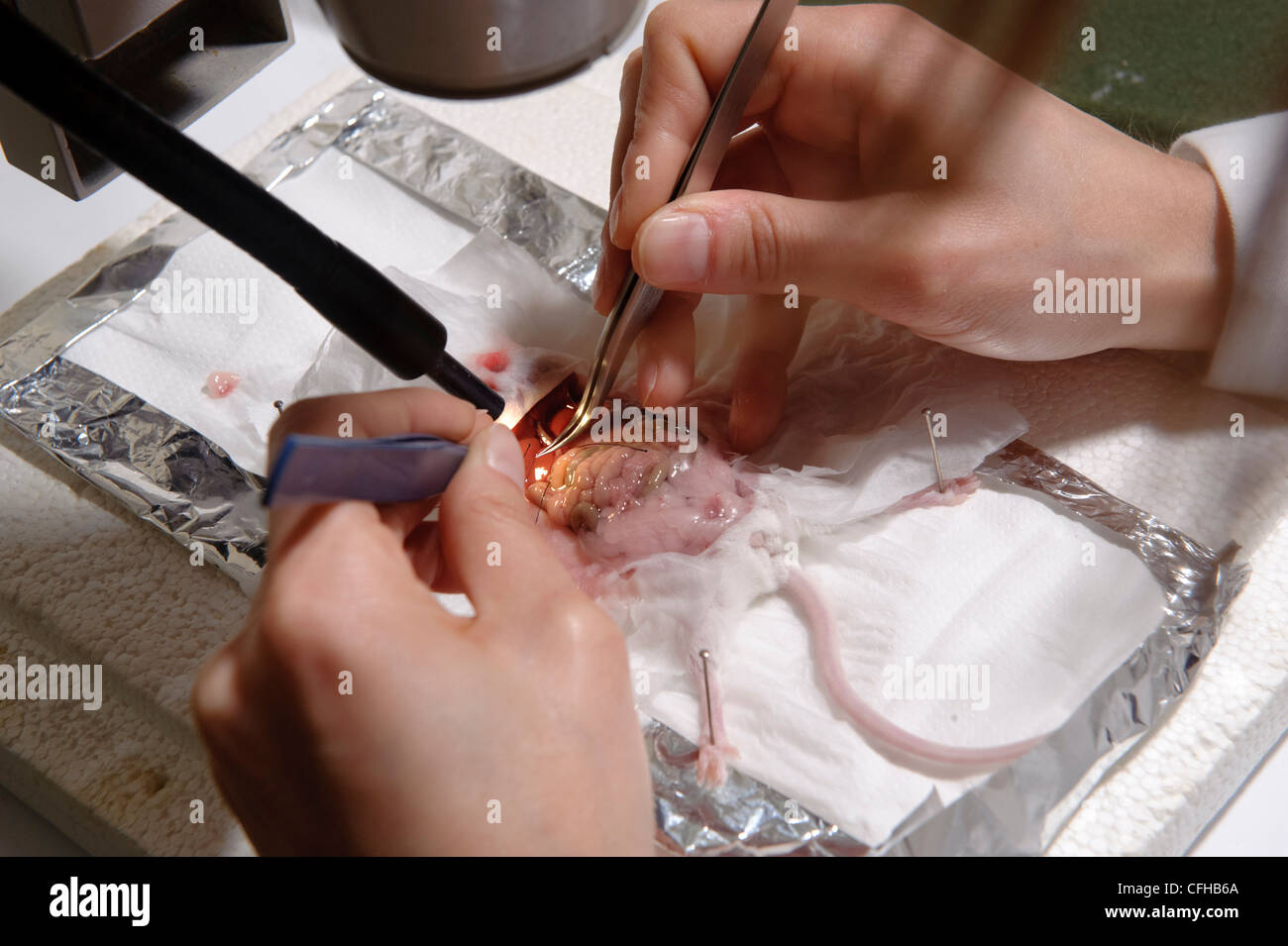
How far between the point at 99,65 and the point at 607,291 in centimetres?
41

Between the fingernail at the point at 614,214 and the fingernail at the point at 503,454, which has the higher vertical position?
the fingernail at the point at 614,214

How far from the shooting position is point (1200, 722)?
29.4 inches

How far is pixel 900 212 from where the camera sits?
0.75m

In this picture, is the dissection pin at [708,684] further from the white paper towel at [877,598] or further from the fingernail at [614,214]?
the fingernail at [614,214]

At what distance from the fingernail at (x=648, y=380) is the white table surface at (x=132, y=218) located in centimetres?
38

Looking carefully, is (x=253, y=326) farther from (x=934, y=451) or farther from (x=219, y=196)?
(x=934, y=451)

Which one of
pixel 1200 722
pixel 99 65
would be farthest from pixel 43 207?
pixel 1200 722

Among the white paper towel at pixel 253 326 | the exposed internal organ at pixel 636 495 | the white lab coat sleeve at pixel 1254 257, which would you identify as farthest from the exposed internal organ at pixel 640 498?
the white lab coat sleeve at pixel 1254 257

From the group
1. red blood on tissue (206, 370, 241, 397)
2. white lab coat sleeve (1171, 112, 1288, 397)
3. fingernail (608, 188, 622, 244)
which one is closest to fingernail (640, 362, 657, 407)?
fingernail (608, 188, 622, 244)

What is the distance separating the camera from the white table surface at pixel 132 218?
800 mm

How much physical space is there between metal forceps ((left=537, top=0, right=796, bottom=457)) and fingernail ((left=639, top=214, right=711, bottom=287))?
5cm

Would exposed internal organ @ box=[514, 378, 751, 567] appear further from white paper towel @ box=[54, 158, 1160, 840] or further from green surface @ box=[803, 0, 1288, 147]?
green surface @ box=[803, 0, 1288, 147]
